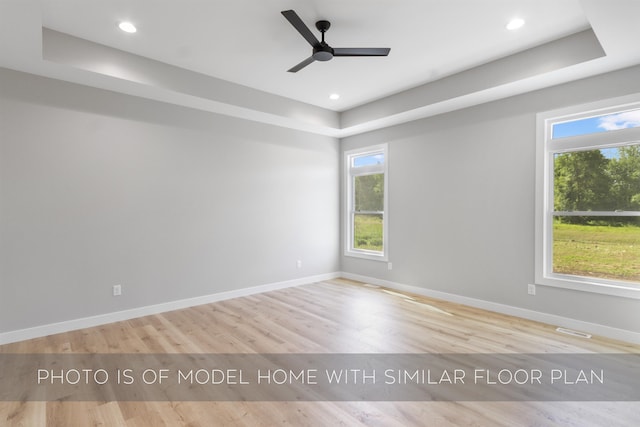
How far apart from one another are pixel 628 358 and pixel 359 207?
156 inches

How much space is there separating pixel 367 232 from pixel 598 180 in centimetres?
325

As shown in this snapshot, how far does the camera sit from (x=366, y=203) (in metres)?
5.78

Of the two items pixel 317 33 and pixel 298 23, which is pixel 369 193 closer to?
pixel 317 33

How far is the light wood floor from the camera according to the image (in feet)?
6.41

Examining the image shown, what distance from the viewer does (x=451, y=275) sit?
441 cm

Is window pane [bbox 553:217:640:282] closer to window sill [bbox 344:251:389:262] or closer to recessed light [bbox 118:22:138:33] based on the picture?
window sill [bbox 344:251:389:262]

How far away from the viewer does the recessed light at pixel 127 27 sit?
2857 millimetres

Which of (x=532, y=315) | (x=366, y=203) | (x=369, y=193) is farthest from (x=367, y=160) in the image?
(x=532, y=315)

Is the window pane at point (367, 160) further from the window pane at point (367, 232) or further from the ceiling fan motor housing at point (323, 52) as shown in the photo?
the ceiling fan motor housing at point (323, 52)

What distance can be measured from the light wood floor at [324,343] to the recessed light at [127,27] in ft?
9.66

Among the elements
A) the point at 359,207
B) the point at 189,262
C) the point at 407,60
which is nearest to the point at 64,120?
the point at 189,262

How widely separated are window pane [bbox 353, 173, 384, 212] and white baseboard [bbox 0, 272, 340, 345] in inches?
70.8

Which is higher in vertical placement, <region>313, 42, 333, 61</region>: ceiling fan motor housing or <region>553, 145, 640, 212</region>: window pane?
<region>313, 42, 333, 61</region>: ceiling fan motor housing

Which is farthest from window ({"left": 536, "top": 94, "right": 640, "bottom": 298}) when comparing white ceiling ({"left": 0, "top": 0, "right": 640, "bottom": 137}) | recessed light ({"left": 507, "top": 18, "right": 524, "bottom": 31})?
recessed light ({"left": 507, "top": 18, "right": 524, "bottom": 31})
